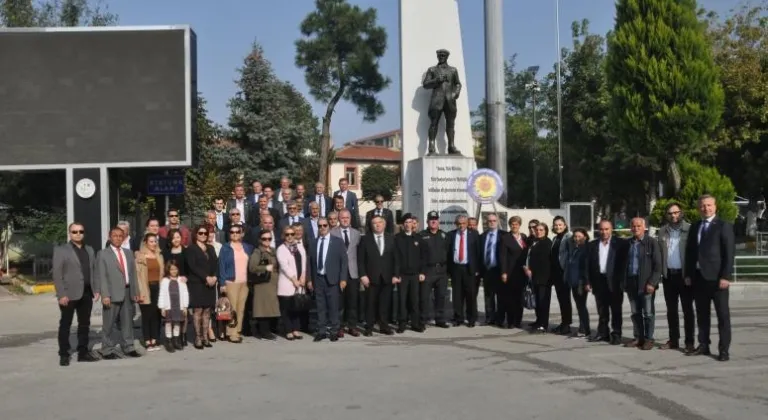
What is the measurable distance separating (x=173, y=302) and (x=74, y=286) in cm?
127

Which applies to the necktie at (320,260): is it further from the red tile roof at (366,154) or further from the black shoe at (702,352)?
the red tile roof at (366,154)

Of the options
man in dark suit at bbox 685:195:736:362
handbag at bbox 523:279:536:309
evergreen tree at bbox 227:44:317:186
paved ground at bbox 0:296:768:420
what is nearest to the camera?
paved ground at bbox 0:296:768:420

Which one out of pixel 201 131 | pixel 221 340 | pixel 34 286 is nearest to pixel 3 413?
pixel 221 340

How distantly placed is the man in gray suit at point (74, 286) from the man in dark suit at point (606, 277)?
6202 mm

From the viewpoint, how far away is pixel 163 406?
719 centimetres

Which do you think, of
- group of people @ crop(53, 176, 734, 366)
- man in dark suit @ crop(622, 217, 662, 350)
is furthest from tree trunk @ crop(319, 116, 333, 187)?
man in dark suit @ crop(622, 217, 662, 350)

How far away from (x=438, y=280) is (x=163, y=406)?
5.84 meters

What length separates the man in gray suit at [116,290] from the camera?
381 inches

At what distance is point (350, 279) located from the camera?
11.6m

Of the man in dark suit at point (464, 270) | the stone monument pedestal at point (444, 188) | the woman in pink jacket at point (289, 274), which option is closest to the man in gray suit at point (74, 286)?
the woman in pink jacket at point (289, 274)

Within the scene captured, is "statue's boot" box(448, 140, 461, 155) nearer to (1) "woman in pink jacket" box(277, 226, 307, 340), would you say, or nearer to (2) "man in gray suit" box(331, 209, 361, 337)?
(2) "man in gray suit" box(331, 209, 361, 337)

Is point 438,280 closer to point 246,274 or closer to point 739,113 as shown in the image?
point 246,274

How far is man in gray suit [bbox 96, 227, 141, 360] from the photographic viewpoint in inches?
381

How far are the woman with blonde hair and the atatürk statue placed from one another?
8.25m
